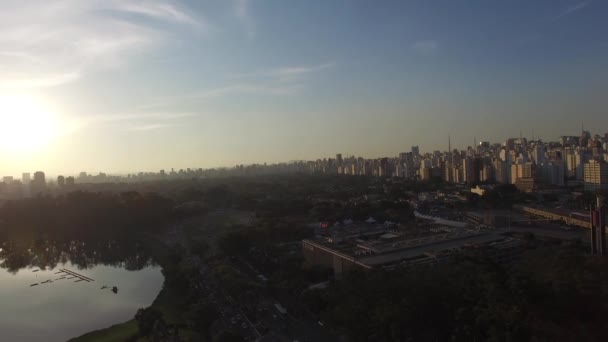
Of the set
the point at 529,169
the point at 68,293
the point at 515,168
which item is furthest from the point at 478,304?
the point at 515,168

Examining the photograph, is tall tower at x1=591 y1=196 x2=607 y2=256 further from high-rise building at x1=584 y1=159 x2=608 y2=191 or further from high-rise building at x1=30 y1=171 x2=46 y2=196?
high-rise building at x1=30 y1=171 x2=46 y2=196

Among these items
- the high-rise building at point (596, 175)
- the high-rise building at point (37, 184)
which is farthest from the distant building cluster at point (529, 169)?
the high-rise building at point (37, 184)

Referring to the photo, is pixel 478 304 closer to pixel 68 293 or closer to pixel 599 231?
pixel 599 231

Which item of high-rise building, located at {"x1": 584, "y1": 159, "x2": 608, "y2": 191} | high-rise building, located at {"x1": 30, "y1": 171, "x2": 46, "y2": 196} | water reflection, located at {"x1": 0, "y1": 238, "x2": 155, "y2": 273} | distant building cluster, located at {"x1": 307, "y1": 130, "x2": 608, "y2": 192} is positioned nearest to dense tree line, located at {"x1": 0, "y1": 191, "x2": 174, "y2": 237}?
water reflection, located at {"x1": 0, "y1": 238, "x2": 155, "y2": 273}

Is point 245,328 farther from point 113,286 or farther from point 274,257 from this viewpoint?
point 113,286

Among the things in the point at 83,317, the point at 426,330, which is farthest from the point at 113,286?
the point at 426,330

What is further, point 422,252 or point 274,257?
point 274,257
